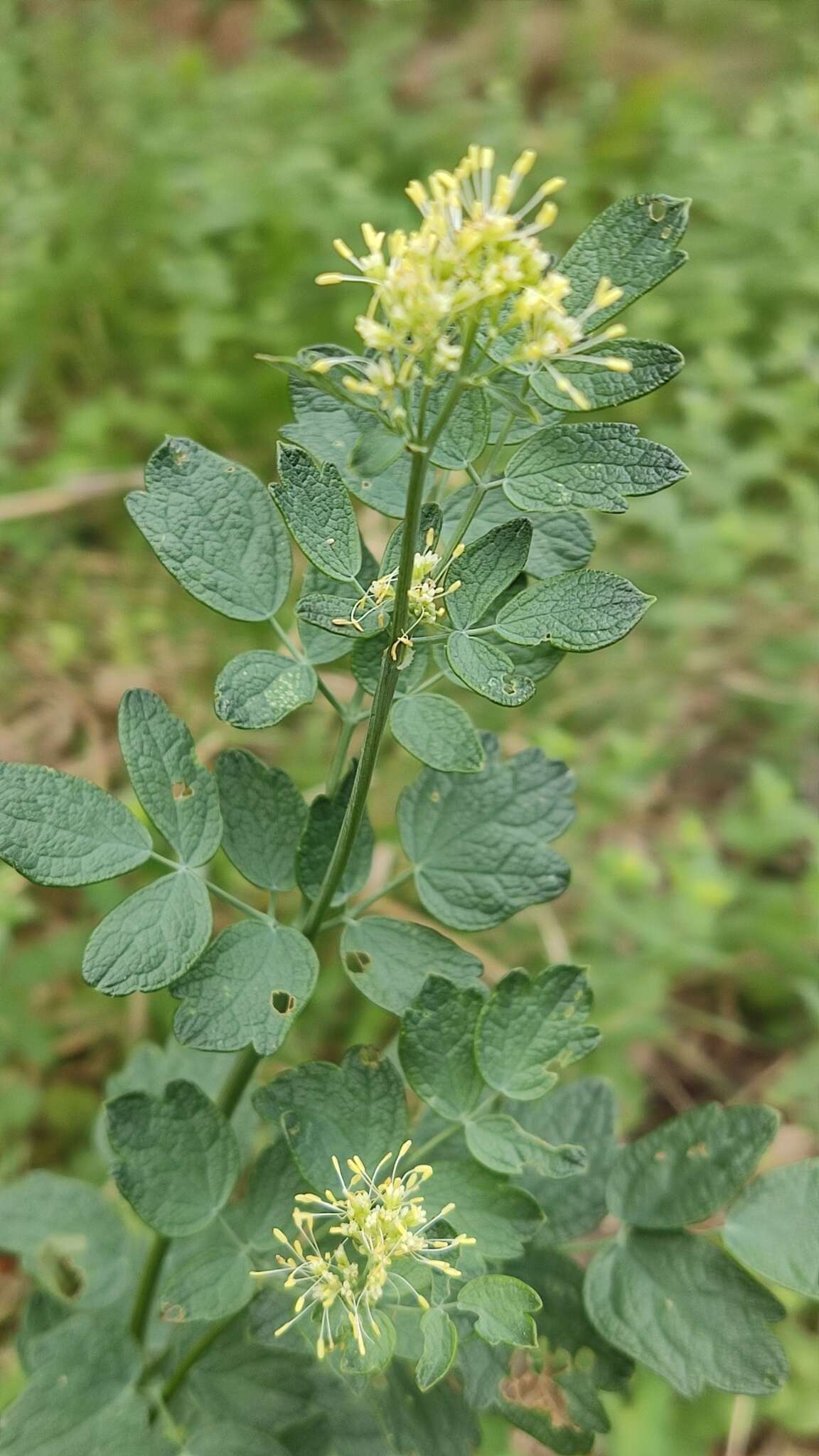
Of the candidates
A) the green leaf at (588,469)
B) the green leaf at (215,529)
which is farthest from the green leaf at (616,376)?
the green leaf at (215,529)

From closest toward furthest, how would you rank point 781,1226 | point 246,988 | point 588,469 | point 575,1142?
point 588,469 → point 246,988 → point 781,1226 → point 575,1142

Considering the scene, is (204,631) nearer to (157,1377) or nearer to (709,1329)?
(157,1377)

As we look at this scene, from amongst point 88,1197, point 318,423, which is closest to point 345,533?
point 318,423

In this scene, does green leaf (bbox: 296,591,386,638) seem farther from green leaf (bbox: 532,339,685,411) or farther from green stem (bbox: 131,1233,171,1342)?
green stem (bbox: 131,1233,171,1342)

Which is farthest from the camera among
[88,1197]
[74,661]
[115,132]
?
[115,132]

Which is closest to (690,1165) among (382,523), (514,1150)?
(514,1150)

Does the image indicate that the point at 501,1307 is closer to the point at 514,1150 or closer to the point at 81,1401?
the point at 514,1150
